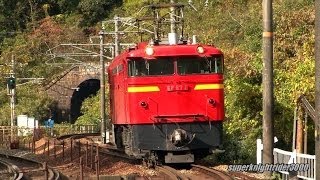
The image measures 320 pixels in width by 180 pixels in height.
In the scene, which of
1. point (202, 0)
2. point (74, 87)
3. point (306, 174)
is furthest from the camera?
point (74, 87)

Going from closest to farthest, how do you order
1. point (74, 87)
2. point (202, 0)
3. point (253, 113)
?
point (253, 113)
point (202, 0)
point (74, 87)

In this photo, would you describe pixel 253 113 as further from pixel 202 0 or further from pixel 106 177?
pixel 202 0

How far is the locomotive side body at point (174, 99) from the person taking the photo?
789 inches

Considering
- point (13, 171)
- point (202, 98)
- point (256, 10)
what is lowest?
point (13, 171)

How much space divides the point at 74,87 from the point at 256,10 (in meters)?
30.3

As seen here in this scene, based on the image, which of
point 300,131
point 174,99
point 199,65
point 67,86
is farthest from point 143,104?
point 67,86

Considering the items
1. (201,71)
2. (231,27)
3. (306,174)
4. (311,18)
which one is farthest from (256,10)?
(306,174)

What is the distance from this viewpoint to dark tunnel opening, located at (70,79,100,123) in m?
74.0

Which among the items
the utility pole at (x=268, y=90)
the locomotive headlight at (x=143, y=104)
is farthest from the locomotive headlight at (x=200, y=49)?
the utility pole at (x=268, y=90)

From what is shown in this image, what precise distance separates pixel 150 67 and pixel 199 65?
1.34m

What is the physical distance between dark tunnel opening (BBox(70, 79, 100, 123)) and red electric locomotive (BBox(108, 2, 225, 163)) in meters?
52.9

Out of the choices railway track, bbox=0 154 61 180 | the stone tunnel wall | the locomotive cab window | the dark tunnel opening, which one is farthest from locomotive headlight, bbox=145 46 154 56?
the dark tunnel opening

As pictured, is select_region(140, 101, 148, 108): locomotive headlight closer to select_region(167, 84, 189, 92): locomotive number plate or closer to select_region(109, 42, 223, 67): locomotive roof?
select_region(167, 84, 189, 92): locomotive number plate

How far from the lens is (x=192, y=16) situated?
5506 centimetres
